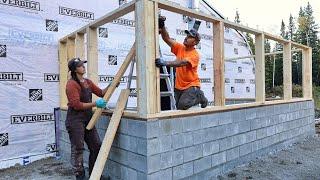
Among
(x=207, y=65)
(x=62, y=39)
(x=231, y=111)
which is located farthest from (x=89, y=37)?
(x=207, y=65)

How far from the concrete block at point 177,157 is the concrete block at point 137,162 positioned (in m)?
0.43

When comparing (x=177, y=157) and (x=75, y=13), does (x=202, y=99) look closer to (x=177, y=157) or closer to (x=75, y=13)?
(x=177, y=157)

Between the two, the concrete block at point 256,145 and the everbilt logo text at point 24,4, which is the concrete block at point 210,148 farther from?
the everbilt logo text at point 24,4

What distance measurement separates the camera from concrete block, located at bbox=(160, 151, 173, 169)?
3561 millimetres

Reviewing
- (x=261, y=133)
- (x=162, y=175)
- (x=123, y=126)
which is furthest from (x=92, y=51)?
(x=261, y=133)

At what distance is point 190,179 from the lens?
13.0 ft

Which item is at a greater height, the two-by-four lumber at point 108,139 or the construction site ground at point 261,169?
the two-by-four lumber at point 108,139

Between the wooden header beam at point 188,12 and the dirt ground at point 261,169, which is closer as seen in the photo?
the wooden header beam at point 188,12

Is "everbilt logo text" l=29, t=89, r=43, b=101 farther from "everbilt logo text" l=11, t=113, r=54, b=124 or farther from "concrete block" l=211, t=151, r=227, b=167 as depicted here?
"concrete block" l=211, t=151, r=227, b=167

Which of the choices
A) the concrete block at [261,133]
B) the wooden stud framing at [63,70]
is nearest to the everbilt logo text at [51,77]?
the wooden stud framing at [63,70]

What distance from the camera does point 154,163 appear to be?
346 centimetres

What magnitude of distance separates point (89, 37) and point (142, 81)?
1.43 m

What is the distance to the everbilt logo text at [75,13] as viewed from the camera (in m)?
5.98

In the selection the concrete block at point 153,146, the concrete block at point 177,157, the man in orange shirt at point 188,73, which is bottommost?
the concrete block at point 177,157
